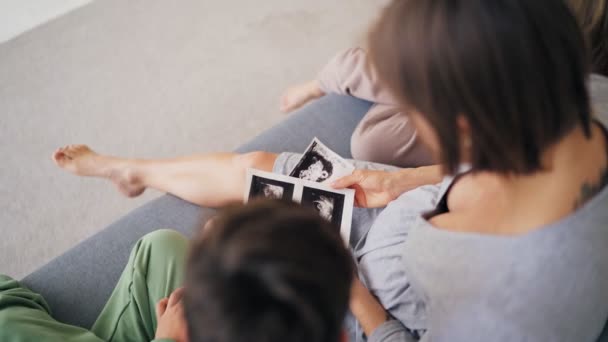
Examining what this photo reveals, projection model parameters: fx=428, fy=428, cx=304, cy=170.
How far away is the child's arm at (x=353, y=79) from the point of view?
1.28 m

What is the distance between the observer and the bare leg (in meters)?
1.15

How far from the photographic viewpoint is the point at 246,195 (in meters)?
1.10

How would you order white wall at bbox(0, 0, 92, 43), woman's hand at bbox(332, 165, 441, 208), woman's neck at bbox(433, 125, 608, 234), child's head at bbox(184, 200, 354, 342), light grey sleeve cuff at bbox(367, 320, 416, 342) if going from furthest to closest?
white wall at bbox(0, 0, 92, 43) < woman's hand at bbox(332, 165, 441, 208) < light grey sleeve cuff at bbox(367, 320, 416, 342) < woman's neck at bbox(433, 125, 608, 234) < child's head at bbox(184, 200, 354, 342)

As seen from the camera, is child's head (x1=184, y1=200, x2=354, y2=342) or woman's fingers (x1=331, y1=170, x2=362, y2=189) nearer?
child's head (x1=184, y1=200, x2=354, y2=342)

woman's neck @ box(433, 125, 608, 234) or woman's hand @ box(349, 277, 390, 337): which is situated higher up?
woman's neck @ box(433, 125, 608, 234)

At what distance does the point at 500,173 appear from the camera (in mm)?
562

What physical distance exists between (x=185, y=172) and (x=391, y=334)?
0.71 m

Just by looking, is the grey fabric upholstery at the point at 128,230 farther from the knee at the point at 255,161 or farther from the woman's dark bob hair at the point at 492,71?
the woman's dark bob hair at the point at 492,71

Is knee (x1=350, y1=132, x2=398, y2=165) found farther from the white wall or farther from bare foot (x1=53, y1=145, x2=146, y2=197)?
the white wall

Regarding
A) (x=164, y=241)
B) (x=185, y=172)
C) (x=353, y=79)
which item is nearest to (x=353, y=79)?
(x=353, y=79)

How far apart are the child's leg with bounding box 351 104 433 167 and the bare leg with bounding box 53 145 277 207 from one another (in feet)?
0.84

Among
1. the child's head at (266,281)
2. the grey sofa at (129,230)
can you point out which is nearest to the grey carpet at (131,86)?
the grey sofa at (129,230)

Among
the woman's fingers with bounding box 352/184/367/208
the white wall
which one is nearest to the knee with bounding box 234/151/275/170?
the woman's fingers with bounding box 352/184/367/208

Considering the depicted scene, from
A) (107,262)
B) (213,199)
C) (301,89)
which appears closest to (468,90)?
(213,199)
